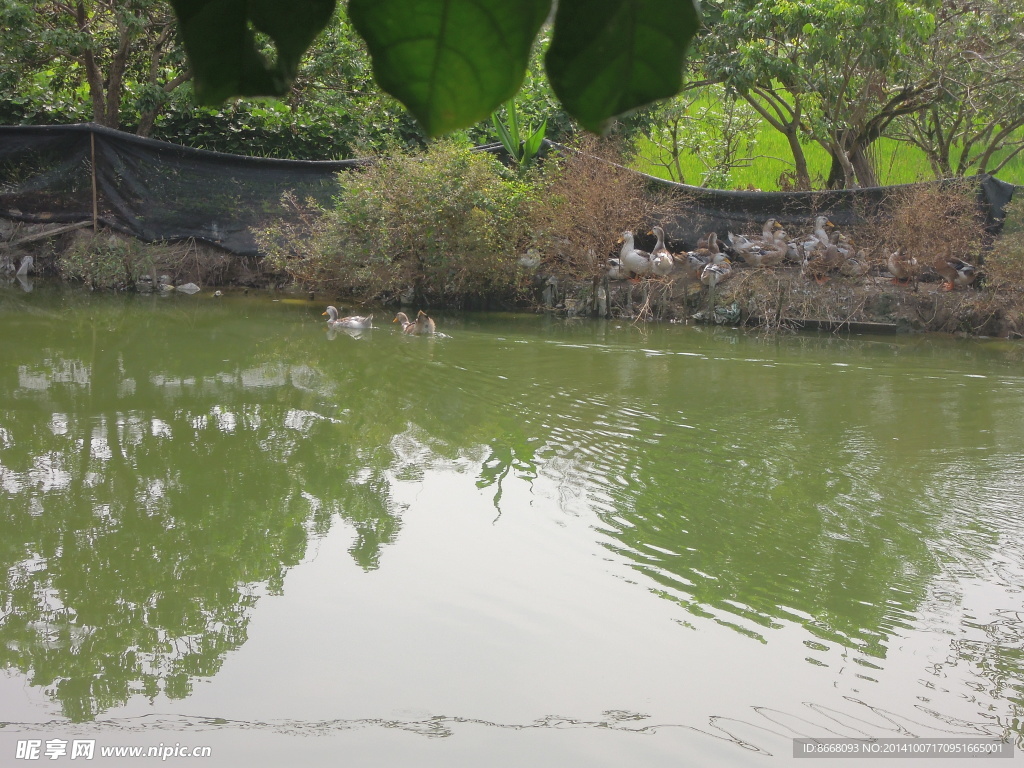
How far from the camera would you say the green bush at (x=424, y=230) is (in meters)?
10.1

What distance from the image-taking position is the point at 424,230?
10.3m

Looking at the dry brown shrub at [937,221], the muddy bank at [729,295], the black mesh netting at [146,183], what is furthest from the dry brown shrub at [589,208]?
the dry brown shrub at [937,221]

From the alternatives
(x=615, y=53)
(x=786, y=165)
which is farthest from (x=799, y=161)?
(x=615, y=53)

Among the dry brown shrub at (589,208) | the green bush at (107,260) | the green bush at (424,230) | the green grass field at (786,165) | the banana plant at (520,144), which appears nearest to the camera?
the green bush at (424,230)

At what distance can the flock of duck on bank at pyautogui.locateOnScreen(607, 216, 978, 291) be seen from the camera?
10.1 meters

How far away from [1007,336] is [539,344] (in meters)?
5.16

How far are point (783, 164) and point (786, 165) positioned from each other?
0.09 meters

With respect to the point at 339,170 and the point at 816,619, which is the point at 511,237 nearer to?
the point at 339,170

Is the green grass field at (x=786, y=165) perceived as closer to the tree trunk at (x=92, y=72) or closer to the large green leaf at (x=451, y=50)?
the tree trunk at (x=92, y=72)

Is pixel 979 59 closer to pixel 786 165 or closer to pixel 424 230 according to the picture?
pixel 786 165

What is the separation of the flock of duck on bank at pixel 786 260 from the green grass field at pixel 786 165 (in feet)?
11.9

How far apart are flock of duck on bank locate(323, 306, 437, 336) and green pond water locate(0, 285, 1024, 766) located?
1.80m

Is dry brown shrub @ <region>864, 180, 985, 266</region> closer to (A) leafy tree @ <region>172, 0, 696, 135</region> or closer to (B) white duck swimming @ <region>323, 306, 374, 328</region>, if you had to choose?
(B) white duck swimming @ <region>323, 306, 374, 328</region>

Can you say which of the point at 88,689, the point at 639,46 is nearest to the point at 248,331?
the point at 88,689
